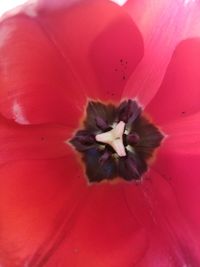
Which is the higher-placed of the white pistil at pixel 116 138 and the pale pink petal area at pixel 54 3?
the pale pink petal area at pixel 54 3

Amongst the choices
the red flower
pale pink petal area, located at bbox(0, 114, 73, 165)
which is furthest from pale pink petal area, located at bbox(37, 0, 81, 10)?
pale pink petal area, located at bbox(0, 114, 73, 165)

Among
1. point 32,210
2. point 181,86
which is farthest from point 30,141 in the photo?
point 181,86

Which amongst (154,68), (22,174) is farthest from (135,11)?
(22,174)

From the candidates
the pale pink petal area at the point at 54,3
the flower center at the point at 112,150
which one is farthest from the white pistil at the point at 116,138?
the pale pink petal area at the point at 54,3

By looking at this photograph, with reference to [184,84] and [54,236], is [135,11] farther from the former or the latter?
[54,236]

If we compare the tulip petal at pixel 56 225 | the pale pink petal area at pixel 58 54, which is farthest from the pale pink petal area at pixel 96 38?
the tulip petal at pixel 56 225

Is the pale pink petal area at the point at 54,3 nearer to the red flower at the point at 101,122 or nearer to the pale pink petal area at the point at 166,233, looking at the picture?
the red flower at the point at 101,122

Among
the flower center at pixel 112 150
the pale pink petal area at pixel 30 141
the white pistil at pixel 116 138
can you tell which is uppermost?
the pale pink petal area at pixel 30 141
